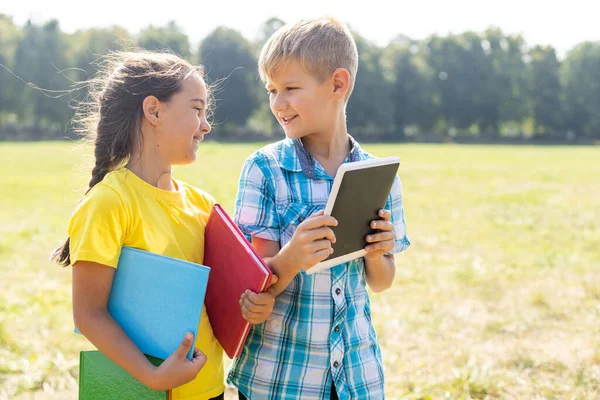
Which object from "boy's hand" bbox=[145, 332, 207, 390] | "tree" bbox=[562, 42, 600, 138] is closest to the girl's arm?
"boy's hand" bbox=[145, 332, 207, 390]

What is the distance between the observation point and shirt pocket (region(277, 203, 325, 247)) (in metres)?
2.07

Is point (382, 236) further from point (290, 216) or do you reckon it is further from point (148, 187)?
point (148, 187)

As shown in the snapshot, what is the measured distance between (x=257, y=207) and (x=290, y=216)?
110 millimetres

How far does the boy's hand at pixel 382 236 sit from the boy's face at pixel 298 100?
38 centimetres

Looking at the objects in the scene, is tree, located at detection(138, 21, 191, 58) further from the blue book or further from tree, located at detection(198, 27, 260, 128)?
the blue book

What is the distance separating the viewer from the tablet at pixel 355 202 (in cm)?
180

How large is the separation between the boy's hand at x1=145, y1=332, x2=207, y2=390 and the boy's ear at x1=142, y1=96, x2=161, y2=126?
0.68 metres

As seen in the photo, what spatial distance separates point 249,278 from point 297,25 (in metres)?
0.85

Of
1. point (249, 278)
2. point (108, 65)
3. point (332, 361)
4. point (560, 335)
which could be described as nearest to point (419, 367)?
point (560, 335)

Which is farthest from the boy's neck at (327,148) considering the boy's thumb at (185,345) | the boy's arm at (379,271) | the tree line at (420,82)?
the tree line at (420,82)

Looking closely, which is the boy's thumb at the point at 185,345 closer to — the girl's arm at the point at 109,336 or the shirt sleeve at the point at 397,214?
the girl's arm at the point at 109,336

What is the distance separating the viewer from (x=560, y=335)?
5039 mm

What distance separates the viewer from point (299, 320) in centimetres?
205

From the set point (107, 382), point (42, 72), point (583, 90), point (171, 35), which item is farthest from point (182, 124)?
point (583, 90)
